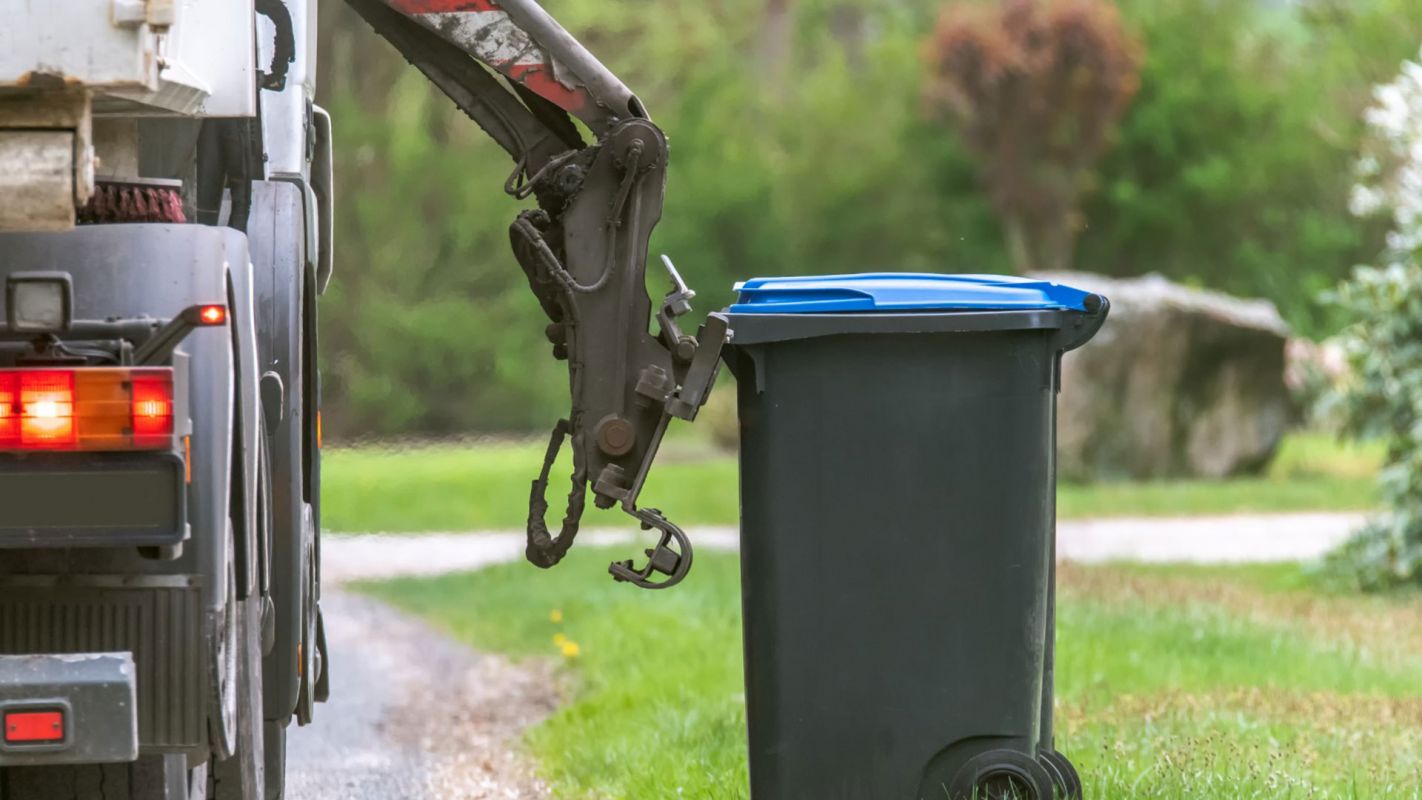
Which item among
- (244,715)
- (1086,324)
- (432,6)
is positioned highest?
(432,6)

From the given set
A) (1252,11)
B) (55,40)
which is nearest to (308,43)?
(55,40)

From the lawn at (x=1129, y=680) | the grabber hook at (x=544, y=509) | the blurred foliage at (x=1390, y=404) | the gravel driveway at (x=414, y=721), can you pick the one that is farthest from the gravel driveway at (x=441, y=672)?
the blurred foliage at (x=1390, y=404)

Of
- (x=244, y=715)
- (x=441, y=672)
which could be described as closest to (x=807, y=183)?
(x=441, y=672)

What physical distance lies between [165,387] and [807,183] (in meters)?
26.4

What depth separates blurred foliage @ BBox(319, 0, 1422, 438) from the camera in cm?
2498

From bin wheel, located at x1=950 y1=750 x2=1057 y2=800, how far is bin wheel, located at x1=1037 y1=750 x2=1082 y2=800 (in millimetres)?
99

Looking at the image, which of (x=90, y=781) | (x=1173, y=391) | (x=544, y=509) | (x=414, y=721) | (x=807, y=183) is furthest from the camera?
(x=807, y=183)

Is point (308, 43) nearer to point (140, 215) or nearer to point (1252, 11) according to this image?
point (140, 215)

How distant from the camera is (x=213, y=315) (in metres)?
3.49

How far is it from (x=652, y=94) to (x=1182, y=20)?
666cm

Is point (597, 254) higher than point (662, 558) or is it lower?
higher

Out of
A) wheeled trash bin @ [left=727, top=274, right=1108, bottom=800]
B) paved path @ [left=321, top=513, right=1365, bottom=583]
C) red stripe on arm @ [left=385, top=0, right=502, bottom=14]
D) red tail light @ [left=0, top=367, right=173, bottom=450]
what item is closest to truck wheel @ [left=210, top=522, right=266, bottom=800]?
red tail light @ [left=0, top=367, right=173, bottom=450]

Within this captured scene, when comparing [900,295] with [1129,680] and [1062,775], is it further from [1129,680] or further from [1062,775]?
[1129,680]

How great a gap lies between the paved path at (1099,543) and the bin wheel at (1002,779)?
7799 millimetres
